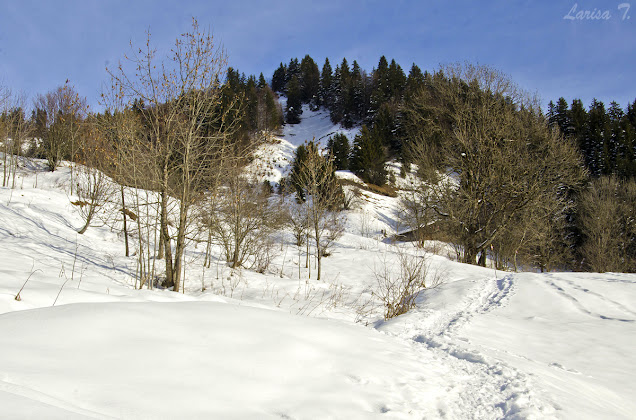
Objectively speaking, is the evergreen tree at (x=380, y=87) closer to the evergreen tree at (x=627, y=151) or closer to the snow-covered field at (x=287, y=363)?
the evergreen tree at (x=627, y=151)

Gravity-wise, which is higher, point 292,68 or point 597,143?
point 292,68

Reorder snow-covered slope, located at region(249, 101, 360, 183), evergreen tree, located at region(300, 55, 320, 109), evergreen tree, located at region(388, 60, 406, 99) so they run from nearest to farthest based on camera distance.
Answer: snow-covered slope, located at region(249, 101, 360, 183) → evergreen tree, located at region(388, 60, 406, 99) → evergreen tree, located at region(300, 55, 320, 109)

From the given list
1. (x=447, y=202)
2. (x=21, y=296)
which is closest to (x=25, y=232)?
(x=21, y=296)

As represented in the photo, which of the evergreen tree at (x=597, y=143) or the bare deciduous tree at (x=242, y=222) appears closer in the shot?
the bare deciduous tree at (x=242, y=222)

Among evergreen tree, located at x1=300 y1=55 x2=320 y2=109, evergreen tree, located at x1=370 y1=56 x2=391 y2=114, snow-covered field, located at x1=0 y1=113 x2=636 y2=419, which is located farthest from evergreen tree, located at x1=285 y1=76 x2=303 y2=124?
snow-covered field, located at x1=0 y1=113 x2=636 y2=419

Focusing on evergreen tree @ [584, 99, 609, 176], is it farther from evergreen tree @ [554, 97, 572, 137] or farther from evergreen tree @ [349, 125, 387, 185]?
evergreen tree @ [349, 125, 387, 185]

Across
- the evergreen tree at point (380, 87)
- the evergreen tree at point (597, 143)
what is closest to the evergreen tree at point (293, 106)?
the evergreen tree at point (380, 87)

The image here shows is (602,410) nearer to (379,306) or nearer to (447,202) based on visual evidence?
(379,306)

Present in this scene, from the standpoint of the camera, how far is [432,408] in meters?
2.43

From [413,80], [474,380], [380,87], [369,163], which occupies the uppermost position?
[413,80]

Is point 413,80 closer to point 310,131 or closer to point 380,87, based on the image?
point 380,87

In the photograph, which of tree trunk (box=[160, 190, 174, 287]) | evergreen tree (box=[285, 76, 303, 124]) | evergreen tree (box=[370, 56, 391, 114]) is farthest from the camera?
evergreen tree (box=[285, 76, 303, 124])

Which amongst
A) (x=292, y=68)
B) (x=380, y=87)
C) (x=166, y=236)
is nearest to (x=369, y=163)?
(x=380, y=87)

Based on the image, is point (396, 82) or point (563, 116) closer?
point (563, 116)
